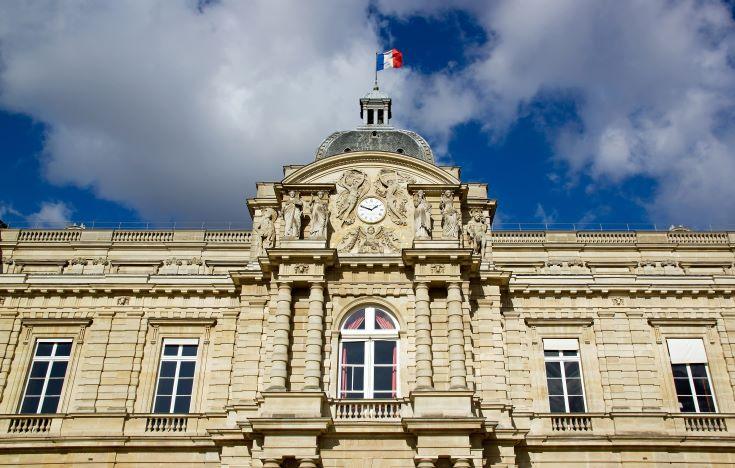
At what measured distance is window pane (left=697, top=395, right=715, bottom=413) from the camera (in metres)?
24.7

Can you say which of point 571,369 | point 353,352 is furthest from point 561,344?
point 353,352

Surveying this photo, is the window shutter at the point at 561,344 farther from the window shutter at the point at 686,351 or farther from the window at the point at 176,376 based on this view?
the window at the point at 176,376

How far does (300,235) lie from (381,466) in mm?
8391

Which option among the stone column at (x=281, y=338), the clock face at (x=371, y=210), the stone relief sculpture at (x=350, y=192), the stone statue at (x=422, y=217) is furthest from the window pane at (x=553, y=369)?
the stone column at (x=281, y=338)

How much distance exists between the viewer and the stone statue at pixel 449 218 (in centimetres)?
2561

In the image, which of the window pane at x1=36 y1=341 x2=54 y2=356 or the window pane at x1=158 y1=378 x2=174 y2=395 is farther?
the window pane at x1=36 y1=341 x2=54 y2=356

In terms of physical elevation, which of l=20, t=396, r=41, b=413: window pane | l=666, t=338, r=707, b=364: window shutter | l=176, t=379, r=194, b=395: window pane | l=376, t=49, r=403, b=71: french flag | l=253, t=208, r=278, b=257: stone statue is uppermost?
l=376, t=49, r=403, b=71: french flag

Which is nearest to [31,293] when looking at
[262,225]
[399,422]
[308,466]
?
[262,225]

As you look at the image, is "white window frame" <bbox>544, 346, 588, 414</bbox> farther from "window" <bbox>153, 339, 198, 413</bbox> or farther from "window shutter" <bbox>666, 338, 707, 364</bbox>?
"window" <bbox>153, 339, 198, 413</bbox>

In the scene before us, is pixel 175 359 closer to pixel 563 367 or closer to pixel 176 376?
pixel 176 376

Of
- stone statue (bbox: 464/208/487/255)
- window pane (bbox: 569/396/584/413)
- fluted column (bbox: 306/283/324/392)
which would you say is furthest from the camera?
stone statue (bbox: 464/208/487/255)

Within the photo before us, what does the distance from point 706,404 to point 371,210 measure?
42.1 ft

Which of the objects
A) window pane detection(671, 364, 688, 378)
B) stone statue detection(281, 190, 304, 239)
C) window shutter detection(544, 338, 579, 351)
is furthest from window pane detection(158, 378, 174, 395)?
window pane detection(671, 364, 688, 378)

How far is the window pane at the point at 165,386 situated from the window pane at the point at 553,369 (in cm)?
1263
